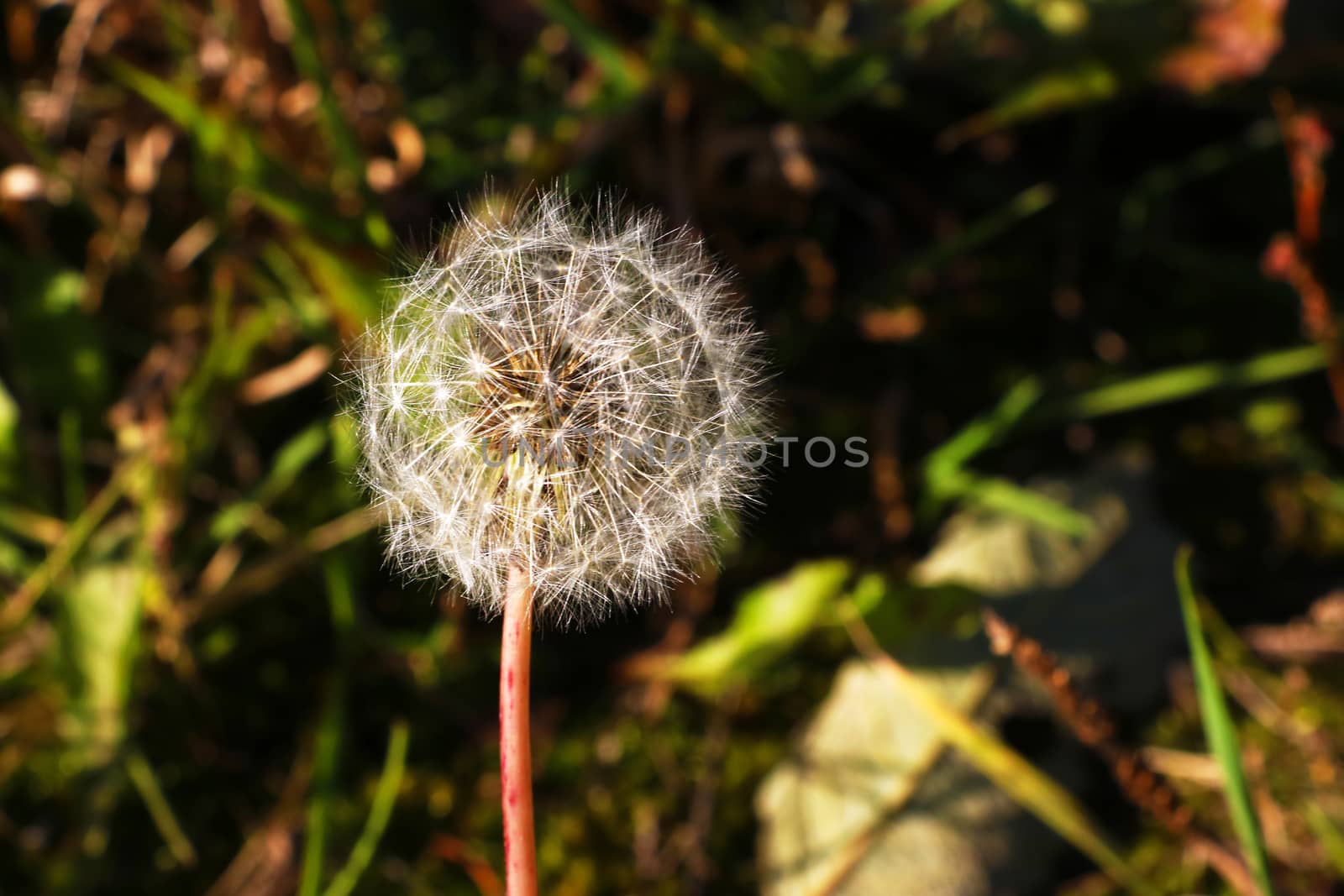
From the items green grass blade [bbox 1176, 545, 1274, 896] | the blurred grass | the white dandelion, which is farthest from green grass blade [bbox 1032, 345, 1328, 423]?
the white dandelion

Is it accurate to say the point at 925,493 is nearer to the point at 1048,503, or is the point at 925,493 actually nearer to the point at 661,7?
the point at 1048,503

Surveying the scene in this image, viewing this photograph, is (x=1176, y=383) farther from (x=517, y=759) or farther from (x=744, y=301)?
(x=517, y=759)

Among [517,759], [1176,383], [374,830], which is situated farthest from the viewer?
[1176,383]

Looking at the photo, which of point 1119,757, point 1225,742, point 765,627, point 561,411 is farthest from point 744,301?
point 1225,742

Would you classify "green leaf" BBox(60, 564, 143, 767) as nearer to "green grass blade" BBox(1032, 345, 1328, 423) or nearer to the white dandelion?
the white dandelion

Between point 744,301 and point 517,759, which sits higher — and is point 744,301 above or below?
above

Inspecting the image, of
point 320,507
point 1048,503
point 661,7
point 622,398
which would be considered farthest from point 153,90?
point 1048,503

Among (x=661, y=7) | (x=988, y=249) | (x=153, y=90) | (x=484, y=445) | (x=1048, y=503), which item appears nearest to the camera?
(x=484, y=445)

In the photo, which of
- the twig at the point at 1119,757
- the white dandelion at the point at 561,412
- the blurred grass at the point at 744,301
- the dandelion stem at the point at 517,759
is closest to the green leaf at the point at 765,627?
the blurred grass at the point at 744,301
